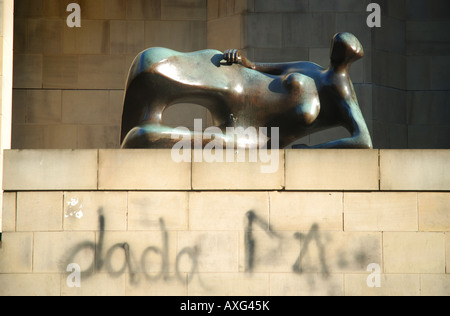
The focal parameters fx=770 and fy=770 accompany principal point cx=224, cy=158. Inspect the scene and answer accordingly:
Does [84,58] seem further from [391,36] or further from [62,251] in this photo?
[62,251]

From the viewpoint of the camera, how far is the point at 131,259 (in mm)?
9570

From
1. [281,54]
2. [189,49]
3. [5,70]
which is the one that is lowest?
[5,70]

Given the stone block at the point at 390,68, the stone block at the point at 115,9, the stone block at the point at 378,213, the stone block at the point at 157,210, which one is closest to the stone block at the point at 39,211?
the stone block at the point at 157,210

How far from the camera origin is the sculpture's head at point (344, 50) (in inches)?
416

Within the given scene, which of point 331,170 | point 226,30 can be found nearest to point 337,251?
point 331,170

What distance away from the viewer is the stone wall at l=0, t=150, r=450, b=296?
31.3 feet

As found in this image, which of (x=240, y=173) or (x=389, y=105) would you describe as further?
(x=389, y=105)

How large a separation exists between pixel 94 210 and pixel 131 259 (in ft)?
2.53

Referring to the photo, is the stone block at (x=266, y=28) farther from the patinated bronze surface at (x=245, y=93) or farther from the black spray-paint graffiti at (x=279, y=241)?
the black spray-paint graffiti at (x=279, y=241)

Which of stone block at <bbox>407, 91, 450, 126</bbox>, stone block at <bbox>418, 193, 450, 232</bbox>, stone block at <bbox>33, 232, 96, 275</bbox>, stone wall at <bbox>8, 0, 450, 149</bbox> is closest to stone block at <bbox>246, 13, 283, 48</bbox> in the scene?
stone wall at <bbox>8, 0, 450, 149</bbox>

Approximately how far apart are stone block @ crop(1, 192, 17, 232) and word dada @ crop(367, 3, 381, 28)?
30.7 feet

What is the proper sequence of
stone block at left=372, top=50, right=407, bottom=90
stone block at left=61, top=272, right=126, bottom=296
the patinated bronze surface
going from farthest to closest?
1. stone block at left=372, top=50, right=407, bottom=90
2. the patinated bronze surface
3. stone block at left=61, top=272, right=126, bottom=296

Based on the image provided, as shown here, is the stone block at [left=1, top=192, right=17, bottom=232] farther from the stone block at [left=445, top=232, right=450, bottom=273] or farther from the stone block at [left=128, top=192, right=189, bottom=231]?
the stone block at [left=445, top=232, right=450, bottom=273]

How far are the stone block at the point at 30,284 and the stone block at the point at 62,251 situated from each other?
9 centimetres
